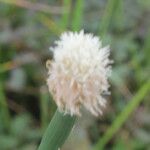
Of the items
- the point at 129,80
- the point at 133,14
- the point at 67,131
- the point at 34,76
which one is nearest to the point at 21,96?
the point at 34,76

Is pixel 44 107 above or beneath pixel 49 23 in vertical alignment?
beneath

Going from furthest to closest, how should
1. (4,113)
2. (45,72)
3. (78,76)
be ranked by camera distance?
(45,72) → (4,113) → (78,76)

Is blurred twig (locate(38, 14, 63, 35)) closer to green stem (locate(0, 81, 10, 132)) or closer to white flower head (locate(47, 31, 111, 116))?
green stem (locate(0, 81, 10, 132))

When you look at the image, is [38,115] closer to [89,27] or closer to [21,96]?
[21,96]

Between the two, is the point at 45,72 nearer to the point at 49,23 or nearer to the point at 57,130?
the point at 49,23

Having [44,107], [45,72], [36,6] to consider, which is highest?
[36,6]

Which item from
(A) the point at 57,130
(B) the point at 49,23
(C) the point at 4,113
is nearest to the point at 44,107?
(C) the point at 4,113
